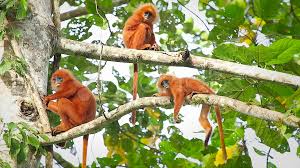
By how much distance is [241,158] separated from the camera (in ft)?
13.7

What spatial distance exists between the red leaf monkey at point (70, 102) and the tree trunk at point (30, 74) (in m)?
0.41

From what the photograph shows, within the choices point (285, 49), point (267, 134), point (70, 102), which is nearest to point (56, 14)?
point (70, 102)

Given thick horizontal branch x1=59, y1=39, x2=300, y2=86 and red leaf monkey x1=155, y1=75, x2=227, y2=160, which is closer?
thick horizontal branch x1=59, y1=39, x2=300, y2=86

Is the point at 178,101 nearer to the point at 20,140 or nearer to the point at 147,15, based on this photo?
the point at 20,140

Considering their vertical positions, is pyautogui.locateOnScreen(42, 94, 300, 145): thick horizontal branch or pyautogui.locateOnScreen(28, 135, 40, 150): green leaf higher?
pyautogui.locateOnScreen(42, 94, 300, 145): thick horizontal branch

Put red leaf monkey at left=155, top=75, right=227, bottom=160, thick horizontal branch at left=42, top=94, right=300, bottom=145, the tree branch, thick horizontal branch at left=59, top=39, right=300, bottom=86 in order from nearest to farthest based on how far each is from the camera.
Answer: thick horizontal branch at left=42, top=94, right=300, bottom=145 → thick horizontal branch at left=59, top=39, right=300, bottom=86 → the tree branch → red leaf monkey at left=155, top=75, right=227, bottom=160

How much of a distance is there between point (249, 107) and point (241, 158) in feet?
5.17

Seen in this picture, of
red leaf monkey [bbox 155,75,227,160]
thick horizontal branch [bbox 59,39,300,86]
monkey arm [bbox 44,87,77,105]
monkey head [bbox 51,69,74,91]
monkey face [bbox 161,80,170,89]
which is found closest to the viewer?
thick horizontal branch [bbox 59,39,300,86]

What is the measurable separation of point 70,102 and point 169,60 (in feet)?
3.80

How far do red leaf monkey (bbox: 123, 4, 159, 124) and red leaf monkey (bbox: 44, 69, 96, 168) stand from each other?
751mm

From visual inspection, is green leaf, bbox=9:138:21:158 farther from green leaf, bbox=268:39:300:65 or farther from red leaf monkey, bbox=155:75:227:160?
red leaf monkey, bbox=155:75:227:160

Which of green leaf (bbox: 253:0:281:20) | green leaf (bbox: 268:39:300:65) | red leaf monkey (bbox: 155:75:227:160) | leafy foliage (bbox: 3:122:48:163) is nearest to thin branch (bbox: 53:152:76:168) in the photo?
red leaf monkey (bbox: 155:75:227:160)

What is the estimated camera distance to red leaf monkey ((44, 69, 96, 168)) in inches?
157

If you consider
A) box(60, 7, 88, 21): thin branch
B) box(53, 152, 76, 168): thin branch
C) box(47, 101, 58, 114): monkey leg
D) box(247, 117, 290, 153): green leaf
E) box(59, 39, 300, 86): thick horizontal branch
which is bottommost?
box(53, 152, 76, 168): thin branch
